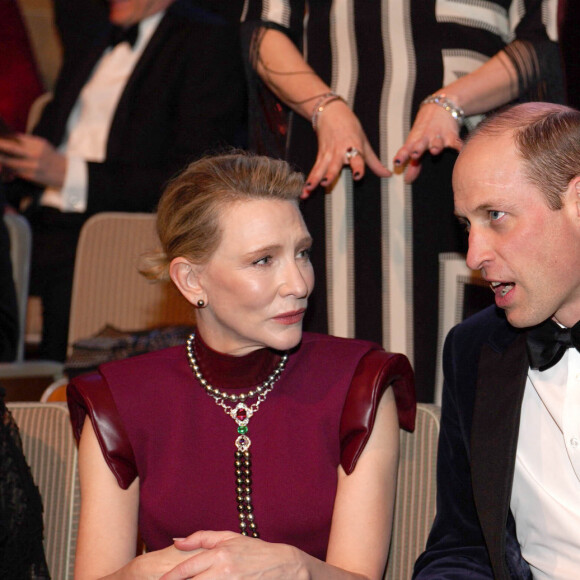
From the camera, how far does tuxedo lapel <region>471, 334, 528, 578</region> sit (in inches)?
73.9

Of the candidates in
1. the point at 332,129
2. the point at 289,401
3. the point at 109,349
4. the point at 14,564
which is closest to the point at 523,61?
the point at 332,129

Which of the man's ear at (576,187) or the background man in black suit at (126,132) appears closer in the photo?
the man's ear at (576,187)

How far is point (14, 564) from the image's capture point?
2.13m

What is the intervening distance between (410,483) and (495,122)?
2.64 feet

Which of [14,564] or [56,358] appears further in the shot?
[56,358]

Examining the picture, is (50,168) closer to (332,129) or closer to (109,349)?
(109,349)

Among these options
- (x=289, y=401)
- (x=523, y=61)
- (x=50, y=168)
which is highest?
(x=523, y=61)

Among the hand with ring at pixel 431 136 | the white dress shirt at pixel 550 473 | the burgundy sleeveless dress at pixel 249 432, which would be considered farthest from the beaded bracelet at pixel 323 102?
the white dress shirt at pixel 550 473

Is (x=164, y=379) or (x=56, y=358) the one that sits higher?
(x=164, y=379)

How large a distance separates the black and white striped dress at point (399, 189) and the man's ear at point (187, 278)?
42 cm

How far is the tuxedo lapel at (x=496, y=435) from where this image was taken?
1.88 m

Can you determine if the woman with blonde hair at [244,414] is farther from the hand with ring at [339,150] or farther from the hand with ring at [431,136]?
the hand with ring at [431,136]

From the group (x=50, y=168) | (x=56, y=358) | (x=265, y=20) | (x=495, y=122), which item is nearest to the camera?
(x=495, y=122)

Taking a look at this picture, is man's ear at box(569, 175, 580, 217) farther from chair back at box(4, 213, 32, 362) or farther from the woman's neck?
chair back at box(4, 213, 32, 362)
